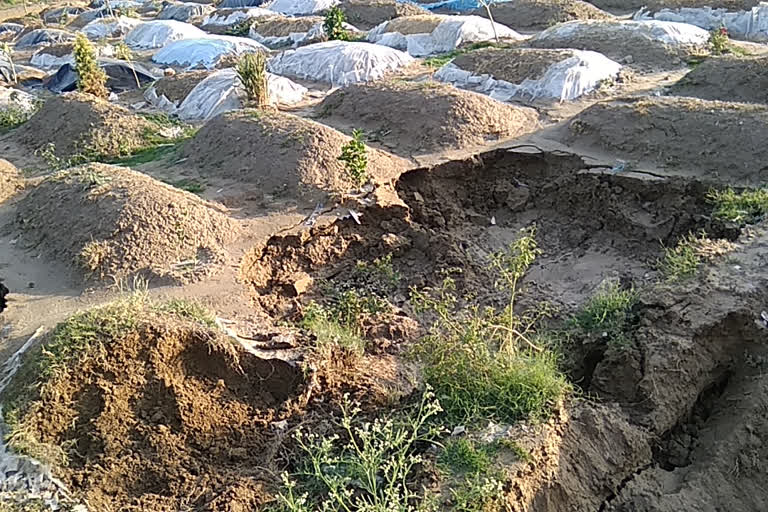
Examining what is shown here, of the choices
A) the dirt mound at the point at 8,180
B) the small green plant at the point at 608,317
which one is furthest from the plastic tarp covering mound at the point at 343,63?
the small green plant at the point at 608,317

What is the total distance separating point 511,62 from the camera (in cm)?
974

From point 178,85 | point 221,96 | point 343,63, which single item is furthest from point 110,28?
point 221,96

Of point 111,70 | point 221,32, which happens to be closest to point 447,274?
point 111,70

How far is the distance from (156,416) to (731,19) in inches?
542

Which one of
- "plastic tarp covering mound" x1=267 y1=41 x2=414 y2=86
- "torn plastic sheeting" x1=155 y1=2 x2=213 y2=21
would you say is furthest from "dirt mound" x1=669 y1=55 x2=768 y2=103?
"torn plastic sheeting" x1=155 y1=2 x2=213 y2=21

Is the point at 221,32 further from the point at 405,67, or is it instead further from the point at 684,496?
the point at 684,496

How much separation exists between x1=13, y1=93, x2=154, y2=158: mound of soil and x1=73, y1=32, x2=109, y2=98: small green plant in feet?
3.43

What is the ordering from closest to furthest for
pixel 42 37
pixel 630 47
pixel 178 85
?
pixel 630 47
pixel 178 85
pixel 42 37

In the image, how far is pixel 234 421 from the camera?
3.55 meters

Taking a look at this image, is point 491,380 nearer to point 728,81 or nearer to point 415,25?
point 728,81

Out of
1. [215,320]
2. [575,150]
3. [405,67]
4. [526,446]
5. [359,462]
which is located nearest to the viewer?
→ [359,462]

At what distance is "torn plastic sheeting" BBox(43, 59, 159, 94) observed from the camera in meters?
12.5

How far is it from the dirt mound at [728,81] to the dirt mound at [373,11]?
968 centimetres

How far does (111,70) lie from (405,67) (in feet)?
18.7
